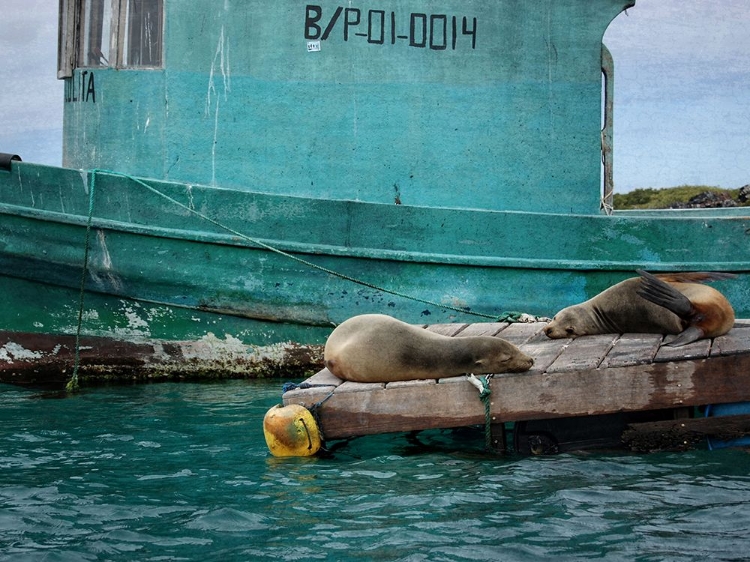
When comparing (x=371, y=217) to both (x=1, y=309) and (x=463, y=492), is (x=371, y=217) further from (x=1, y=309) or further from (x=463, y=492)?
(x=463, y=492)

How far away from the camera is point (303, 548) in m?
3.85

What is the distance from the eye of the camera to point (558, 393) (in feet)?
16.8

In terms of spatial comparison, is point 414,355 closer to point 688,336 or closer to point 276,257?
point 688,336

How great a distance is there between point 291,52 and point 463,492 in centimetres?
465

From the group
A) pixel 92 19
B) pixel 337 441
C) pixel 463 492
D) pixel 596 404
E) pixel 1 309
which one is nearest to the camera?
pixel 463 492

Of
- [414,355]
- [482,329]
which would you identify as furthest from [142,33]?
[414,355]

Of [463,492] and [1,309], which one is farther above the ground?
[1,309]

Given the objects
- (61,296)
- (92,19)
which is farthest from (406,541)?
(92,19)

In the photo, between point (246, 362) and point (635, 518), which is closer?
point (635, 518)

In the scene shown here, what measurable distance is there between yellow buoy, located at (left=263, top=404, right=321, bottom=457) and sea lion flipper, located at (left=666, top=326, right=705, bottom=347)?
6.60 feet

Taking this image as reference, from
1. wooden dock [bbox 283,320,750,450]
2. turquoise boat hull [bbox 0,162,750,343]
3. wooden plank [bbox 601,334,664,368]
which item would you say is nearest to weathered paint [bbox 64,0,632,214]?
turquoise boat hull [bbox 0,162,750,343]

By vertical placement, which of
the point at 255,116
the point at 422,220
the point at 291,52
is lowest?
the point at 422,220

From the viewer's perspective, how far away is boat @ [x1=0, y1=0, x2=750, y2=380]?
7.52 m

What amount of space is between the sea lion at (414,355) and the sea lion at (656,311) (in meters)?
0.94
